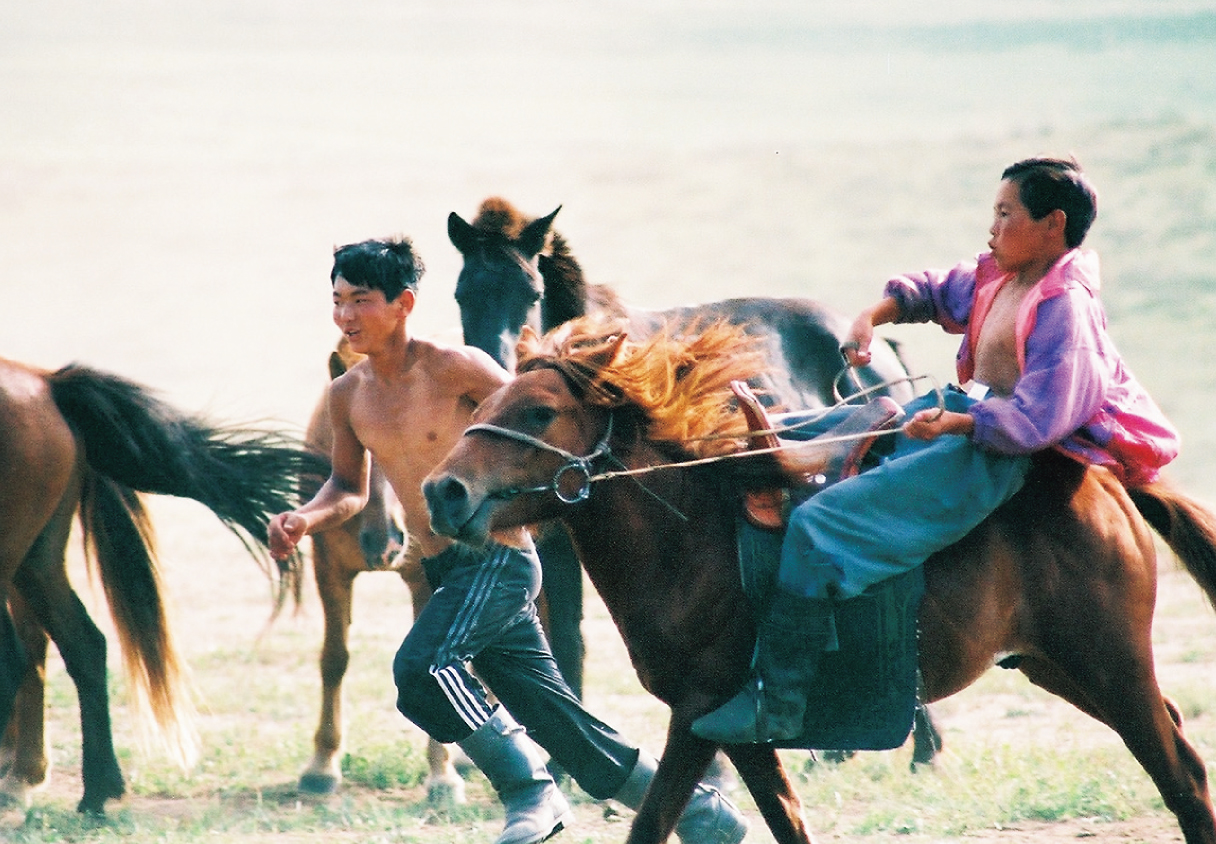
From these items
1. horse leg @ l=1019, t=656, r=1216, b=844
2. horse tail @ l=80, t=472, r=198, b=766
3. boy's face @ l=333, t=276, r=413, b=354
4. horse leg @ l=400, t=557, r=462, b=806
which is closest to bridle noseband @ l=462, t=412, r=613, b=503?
boy's face @ l=333, t=276, r=413, b=354

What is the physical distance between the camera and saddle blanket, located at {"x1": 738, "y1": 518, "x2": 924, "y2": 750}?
3.81 m

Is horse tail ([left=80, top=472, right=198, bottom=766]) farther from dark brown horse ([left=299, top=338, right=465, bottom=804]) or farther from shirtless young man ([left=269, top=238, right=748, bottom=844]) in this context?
shirtless young man ([left=269, top=238, right=748, bottom=844])

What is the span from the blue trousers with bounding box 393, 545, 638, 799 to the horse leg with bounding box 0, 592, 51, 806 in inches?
96.7

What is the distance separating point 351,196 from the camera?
30297 millimetres

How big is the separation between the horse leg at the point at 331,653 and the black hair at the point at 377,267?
257cm

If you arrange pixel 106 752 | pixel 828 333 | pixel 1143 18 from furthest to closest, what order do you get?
pixel 1143 18, pixel 828 333, pixel 106 752

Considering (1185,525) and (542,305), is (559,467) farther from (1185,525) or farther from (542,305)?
(542,305)

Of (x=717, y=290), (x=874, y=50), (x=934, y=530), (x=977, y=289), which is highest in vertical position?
(x=874, y=50)

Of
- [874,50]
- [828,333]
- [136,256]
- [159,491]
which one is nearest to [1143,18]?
[874,50]

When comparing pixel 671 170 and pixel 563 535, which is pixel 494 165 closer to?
pixel 671 170

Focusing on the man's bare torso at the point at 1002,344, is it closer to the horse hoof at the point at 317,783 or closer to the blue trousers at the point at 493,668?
the blue trousers at the point at 493,668

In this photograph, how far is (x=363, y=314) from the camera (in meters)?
4.39

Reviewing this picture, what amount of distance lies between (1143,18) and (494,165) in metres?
13.2

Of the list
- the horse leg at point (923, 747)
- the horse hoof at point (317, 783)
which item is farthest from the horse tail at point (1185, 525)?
the horse hoof at point (317, 783)
